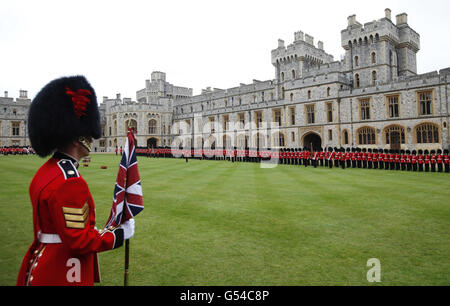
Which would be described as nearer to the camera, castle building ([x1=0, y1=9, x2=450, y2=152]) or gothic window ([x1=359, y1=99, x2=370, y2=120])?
castle building ([x1=0, y1=9, x2=450, y2=152])

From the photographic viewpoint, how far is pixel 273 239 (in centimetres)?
533

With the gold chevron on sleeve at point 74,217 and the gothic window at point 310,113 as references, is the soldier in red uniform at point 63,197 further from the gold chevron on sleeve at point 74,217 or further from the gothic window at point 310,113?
the gothic window at point 310,113

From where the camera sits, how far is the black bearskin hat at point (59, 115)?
239 cm

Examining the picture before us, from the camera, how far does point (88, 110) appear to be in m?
2.59

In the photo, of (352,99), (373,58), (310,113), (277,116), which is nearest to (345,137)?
(352,99)

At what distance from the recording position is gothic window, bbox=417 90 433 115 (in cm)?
2545

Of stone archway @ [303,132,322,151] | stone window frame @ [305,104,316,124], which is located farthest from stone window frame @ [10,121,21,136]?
stone window frame @ [305,104,316,124]

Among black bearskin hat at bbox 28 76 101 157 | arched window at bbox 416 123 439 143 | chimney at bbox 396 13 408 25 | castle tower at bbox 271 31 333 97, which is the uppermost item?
chimney at bbox 396 13 408 25

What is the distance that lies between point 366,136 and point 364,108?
108 inches

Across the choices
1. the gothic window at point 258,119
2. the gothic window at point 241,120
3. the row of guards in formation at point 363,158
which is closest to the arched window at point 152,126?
the gothic window at point 241,120

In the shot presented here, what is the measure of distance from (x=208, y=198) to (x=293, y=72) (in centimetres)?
3543

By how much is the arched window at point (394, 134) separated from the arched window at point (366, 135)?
1166 mm

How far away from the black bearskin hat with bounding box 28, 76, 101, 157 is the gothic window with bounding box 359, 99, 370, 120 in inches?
1208

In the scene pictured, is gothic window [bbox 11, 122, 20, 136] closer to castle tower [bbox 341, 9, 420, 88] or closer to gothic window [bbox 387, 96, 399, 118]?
castle tower [bbox 341, 9, 420, 88]
